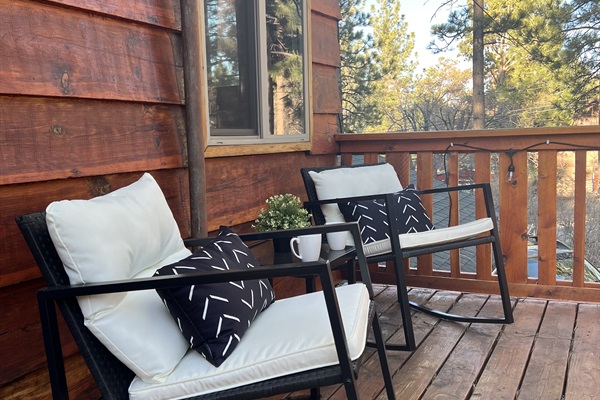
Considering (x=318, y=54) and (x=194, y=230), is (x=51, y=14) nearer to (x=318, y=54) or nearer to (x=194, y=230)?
(x=194, y=230)

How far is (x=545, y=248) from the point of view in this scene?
10.2ft

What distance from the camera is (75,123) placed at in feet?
5.68

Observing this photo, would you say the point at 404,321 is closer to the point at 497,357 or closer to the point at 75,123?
the point at 497,357

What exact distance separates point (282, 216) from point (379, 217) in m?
0.58

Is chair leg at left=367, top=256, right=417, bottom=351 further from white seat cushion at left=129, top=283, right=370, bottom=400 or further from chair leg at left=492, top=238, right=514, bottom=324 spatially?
white seat cushion at left=129, top=283, right=370, bottom=400

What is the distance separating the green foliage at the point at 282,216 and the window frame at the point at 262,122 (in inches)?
11.8

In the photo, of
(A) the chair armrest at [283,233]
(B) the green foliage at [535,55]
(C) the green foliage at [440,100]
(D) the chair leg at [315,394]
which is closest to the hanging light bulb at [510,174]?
(A) the chair armrest at [283,233]

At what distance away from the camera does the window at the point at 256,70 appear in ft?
8.29

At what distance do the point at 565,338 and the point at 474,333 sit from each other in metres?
0.38

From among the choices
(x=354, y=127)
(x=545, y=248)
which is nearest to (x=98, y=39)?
(x=545, y=248)

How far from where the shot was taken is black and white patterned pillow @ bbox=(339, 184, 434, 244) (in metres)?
2.76

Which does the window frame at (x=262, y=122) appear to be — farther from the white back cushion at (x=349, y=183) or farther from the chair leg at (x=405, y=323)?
the chair leg at (x=405, y=323)

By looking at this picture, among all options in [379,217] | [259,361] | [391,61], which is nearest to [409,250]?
[379,217]

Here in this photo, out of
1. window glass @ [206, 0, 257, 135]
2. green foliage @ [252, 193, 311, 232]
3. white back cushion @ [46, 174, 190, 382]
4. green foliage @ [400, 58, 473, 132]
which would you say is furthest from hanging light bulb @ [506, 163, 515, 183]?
green foliage @ [400, 58, 473, 132]
